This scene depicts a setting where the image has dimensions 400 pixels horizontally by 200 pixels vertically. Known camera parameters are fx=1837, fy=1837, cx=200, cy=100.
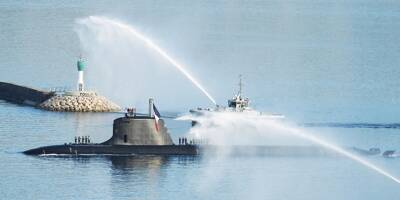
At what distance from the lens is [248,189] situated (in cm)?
9194

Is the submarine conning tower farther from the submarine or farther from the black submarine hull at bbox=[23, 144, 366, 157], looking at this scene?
the black submarine hull at bbox=[23, 144, 366, 157]

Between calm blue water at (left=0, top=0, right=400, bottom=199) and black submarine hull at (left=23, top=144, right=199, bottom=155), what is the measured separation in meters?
0.53

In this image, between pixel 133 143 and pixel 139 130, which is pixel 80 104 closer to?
pixel 133 143

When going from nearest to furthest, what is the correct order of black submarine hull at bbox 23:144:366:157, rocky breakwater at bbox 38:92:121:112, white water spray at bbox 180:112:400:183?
black submarine hull at bbox 23:144:366:157, white water spray at bbox 180:112:400:183, rocky breakwater at bbox 38:92:121:112

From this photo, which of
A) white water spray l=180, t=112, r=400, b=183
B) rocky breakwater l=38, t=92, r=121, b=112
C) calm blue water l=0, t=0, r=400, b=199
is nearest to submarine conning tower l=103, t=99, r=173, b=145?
calm blue water l=0, t=0, r=400, b=199

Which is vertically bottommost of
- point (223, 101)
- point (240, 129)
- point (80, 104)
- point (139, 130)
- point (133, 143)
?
point (133, 143)

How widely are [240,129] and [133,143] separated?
1413 cm

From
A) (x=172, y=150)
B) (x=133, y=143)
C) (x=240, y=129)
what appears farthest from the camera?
(x=240, y=129)

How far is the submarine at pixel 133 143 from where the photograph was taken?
10075 centimetres

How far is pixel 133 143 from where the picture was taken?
10162cm

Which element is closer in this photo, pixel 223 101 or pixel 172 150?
pixel 172 150

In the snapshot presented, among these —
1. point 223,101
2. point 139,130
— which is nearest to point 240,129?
point 139,130

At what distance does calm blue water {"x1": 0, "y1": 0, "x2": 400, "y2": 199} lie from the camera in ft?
304

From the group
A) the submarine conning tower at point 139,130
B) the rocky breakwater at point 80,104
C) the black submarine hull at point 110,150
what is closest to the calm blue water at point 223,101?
the black submarine hull at point 110,150
